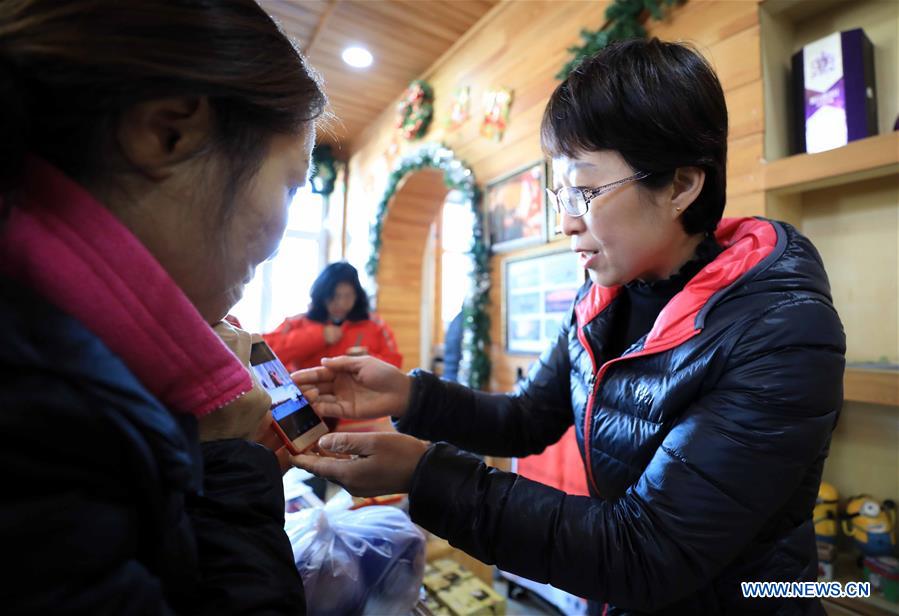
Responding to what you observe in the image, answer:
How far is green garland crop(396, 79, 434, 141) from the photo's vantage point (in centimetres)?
338

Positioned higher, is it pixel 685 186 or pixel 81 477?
pixel 685 186

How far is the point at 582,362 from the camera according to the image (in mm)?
889

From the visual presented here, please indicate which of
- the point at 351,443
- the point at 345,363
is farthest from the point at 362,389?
the point at 351,443

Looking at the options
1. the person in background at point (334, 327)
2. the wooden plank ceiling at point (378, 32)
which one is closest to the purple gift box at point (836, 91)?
the wooden plank ceiling at point (378, 32)

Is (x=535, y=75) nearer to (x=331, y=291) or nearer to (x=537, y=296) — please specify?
(x=537, y=296)

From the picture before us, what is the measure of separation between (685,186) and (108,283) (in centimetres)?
83

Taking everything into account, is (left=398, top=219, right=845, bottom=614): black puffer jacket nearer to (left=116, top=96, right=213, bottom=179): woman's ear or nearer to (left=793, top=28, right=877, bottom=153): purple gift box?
(left=116, top=96, right=213, bottom=179): woman's ear

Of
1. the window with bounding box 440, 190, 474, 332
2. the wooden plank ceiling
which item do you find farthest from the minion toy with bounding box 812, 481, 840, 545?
the window with bounding box 440, 190, 474, 332

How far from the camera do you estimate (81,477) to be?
29cm

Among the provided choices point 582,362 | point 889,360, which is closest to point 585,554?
point 582,362

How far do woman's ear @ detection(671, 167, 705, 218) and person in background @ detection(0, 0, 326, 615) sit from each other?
2.05ft

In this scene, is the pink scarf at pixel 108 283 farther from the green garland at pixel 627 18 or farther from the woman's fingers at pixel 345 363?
the green garland at pixel 627 18

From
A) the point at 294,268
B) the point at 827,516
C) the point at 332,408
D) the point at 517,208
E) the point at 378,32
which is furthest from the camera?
the point at 294,268

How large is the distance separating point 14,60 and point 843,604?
2010 millimetres
